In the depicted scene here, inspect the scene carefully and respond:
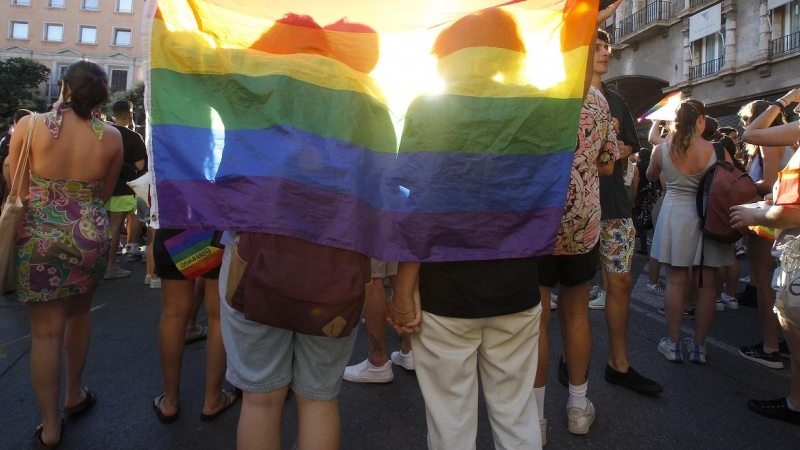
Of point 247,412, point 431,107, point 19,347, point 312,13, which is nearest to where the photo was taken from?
point 431,107

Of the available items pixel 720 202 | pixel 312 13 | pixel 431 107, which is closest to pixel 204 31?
pixel 312 13

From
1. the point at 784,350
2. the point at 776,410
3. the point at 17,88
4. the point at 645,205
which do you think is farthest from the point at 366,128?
the point at 17,88

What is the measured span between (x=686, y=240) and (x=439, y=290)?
2787 mm

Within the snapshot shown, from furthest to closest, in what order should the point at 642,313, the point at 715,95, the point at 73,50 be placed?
1. the point at 73,50
2. the point at 715,95
3. the point at 642,313

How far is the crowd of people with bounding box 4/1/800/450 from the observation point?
69.1 inches

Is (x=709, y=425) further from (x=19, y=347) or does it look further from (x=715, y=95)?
(x=715, y=95)

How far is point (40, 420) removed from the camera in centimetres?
277

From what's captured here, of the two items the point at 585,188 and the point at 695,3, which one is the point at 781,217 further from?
the point at 695,3

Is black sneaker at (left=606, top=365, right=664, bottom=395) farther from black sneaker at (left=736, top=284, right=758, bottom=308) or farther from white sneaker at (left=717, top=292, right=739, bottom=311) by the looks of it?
black sneaker at (left=736, top=284, right=758, bottom=308)

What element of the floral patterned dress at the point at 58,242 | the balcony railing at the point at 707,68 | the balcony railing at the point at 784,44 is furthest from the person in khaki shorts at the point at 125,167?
the balcony railing at the point at 707,68

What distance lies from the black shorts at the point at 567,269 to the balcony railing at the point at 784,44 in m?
18.3

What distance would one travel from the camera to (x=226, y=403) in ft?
9.41

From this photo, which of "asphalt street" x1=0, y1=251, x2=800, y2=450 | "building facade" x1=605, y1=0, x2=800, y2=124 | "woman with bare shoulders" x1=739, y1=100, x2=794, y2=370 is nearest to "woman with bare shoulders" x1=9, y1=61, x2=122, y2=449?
"asphalt street" x1=0, y1=251, x2=800, y2=450

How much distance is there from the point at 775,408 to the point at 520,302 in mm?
2169
